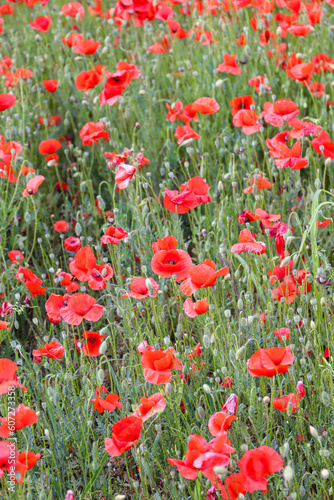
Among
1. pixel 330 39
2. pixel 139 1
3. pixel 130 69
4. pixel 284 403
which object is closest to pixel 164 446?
pixel 284 403

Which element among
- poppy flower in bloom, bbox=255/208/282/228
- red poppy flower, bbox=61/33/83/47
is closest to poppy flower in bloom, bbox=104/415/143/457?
poppy flower in bloom, bbox=255/208/282/228

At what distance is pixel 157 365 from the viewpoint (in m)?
1.74

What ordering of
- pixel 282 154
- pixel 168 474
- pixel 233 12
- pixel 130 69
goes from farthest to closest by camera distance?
pixel 233 12, pixel 130 69, pixel 282 154, pixel 168 474

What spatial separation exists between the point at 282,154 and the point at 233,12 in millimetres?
2365

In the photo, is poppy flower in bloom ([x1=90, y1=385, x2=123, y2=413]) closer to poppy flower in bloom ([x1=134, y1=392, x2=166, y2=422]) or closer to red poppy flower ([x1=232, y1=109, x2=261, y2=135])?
poppy flower in bloom ([x1=134, y1=392, x2=166, y2=422])

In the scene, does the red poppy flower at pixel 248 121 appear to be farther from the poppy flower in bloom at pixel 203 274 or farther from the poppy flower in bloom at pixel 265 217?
the poppy flower in bloom at pixel 203 274

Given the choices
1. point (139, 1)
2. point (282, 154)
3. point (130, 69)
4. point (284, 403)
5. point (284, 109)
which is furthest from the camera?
point (139, 1)

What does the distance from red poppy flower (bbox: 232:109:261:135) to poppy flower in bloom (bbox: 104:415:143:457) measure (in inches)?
64.3

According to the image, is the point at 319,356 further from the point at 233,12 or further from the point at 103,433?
the point at 233,12

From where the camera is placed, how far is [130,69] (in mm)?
3104

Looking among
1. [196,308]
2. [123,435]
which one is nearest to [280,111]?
[196,308]

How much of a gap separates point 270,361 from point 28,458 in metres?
0.76

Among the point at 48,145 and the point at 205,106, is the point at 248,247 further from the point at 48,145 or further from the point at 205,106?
the point at 48,145

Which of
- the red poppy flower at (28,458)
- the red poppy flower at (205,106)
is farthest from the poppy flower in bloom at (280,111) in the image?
the red poppy flower at (28,458)
